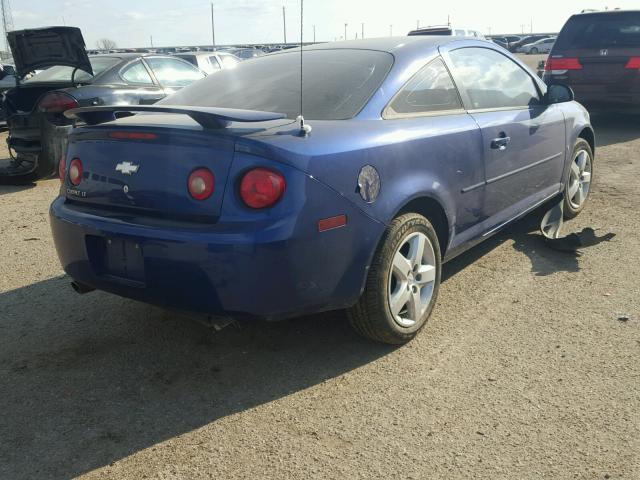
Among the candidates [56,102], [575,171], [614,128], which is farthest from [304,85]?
[614,128]

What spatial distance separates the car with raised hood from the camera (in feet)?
22.8

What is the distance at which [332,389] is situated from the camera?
9.50ft

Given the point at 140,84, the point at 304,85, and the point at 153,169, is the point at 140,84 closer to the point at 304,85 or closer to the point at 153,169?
the point at 304,85

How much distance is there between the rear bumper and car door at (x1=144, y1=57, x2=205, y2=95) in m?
5.68

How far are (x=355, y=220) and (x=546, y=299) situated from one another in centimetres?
161

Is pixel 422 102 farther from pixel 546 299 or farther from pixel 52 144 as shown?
pixel 52 144

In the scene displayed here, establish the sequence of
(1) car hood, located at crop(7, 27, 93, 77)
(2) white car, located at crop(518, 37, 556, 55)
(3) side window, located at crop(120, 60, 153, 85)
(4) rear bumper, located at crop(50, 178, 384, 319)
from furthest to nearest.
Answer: (2) white car, located at crop(518, 37, 556, 55)
(3) side window, located at crop(120, 60, 153, 85)
(1) car hood, located at crop(7, 27, 93, 77)
(4) rear bumper, located at crop(50, 178, 384, 319)

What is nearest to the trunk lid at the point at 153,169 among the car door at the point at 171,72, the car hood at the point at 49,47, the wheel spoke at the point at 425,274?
the wheel spoke at the point at 425,274

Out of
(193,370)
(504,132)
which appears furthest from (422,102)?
(193,370)

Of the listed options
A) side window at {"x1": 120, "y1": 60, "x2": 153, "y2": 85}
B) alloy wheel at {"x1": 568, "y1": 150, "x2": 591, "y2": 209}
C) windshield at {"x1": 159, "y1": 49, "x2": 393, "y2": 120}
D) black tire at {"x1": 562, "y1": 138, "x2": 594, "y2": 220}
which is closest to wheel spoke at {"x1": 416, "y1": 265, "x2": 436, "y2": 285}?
windshield at {"x1": 159, "y1": 49, "x2": 393, "y2": 120}

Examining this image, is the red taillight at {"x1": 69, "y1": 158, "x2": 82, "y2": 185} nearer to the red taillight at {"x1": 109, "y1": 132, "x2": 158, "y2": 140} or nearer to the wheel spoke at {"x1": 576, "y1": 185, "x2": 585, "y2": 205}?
the red taillight at {"x1": 109, "y1": 132, "x2": 158, "y2": 140}

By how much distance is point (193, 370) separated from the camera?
3.08m

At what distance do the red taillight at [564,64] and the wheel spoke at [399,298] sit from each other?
782 centimetres

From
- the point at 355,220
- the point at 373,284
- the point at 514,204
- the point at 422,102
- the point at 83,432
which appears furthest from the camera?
the point at 514,204
